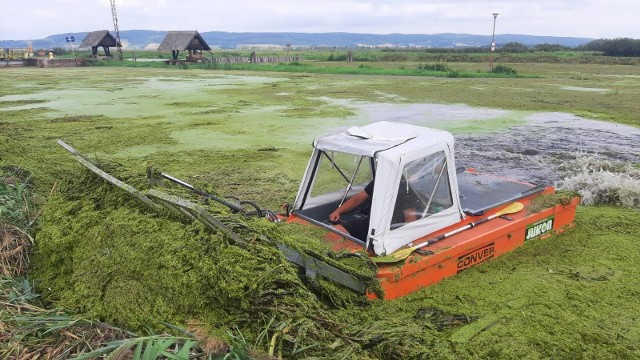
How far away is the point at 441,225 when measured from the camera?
15.4 feet

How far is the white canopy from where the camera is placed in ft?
13.7

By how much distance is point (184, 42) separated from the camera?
42781 mm

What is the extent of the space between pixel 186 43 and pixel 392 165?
137 feet

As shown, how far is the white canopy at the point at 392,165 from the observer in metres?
4.17

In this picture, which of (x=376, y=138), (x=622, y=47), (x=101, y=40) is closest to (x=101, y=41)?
(x=101, y=40)

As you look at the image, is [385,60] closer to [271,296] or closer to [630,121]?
[630,121]

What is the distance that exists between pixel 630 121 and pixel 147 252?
14119 mm


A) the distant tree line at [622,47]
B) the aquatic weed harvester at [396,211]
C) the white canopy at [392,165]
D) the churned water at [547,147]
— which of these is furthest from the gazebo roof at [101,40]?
the white canopy at [392,165]

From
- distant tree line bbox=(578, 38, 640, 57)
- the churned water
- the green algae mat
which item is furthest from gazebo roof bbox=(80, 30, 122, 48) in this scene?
distant tree line bbox=(578, 38, 640, 57)

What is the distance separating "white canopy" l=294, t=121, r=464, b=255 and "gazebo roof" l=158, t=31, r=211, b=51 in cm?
4049

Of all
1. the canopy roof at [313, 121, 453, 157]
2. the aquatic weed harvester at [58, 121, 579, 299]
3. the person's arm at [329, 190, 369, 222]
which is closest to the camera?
the aquatic weed harvester at [58, 121, 579, 299]

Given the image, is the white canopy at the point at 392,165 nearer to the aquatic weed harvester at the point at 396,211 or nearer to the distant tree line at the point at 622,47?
the aquatic weed harvester at the point at 396,211

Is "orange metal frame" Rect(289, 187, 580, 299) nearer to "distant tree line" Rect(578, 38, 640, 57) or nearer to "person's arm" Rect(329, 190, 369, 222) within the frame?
"person's arm" Rect(329, 190, 369, 222)

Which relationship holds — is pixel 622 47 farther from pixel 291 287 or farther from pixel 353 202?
pixel 291 287
